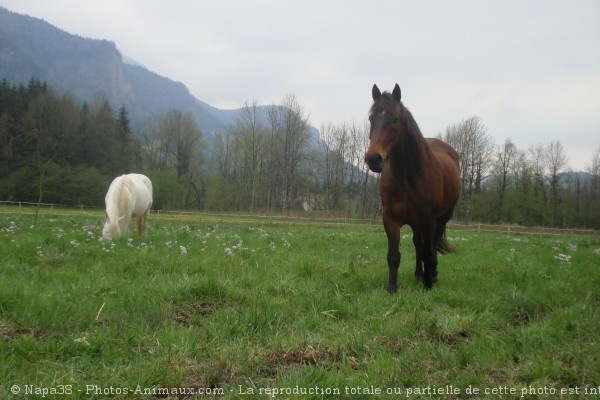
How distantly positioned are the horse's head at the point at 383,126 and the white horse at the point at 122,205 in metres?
6.51

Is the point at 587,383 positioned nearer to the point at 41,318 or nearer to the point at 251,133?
the point at 41,318

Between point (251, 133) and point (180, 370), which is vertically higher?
point (251, 133)

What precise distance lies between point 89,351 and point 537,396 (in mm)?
3301

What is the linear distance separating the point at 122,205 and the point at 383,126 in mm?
7480

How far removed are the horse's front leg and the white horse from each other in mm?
6346

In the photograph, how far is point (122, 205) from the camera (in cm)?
998

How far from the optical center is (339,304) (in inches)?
179

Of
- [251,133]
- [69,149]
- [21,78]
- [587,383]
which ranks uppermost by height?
[21,78]

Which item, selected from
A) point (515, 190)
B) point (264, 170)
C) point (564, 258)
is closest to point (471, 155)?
point (515, 190)

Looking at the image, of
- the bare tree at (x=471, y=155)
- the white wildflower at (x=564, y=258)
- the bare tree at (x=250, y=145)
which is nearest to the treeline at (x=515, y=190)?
the bare tree at (x=471, y=155)

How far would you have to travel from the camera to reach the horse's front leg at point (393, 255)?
5.61m

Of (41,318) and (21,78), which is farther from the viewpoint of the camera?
(21,78)

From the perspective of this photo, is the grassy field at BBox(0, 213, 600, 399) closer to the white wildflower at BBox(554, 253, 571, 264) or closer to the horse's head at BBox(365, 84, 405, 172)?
the horse's head at BBox(365, 84, 405, 172)

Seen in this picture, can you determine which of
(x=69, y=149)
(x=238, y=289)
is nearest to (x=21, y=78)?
(x=69, y=149)
